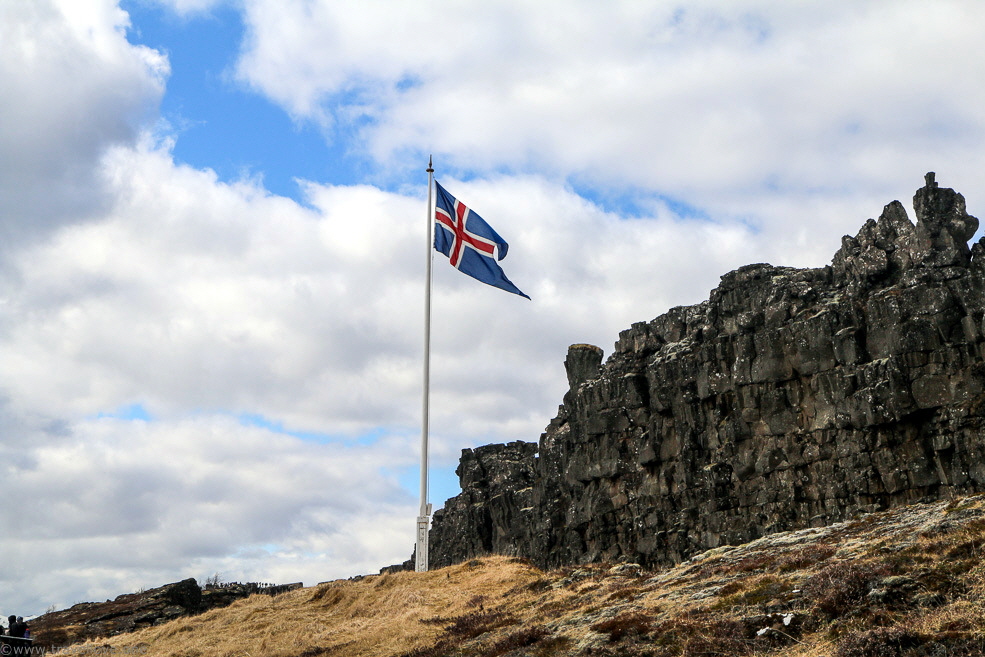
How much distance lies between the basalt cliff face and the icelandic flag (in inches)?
1058

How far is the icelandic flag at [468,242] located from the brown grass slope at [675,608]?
1318cm

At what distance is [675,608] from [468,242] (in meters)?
22.8

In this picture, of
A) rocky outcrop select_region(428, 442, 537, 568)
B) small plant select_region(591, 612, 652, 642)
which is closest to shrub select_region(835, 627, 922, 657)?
small plant select_region(591, 612, 652, 642)

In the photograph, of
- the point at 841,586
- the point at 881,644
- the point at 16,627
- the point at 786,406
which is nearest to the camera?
the point at 881,644

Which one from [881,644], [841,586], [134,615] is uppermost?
[134,615]

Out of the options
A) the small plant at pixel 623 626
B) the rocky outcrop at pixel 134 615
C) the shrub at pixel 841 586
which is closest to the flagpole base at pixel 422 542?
the small plant at pixel 623 626

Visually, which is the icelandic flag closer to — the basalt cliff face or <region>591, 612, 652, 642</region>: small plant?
<region>591, 612, 652, 642</region>: small plant

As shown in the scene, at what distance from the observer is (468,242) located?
149 ft

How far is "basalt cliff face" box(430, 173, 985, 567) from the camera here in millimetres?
56875

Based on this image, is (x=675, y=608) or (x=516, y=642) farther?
(x=516, y=642)

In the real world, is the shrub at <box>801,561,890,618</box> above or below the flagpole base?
below

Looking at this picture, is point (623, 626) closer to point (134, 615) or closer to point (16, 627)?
point (16, 627)

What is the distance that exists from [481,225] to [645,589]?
794 inches

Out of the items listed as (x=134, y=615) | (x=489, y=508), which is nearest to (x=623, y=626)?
(x=134, y=615)
